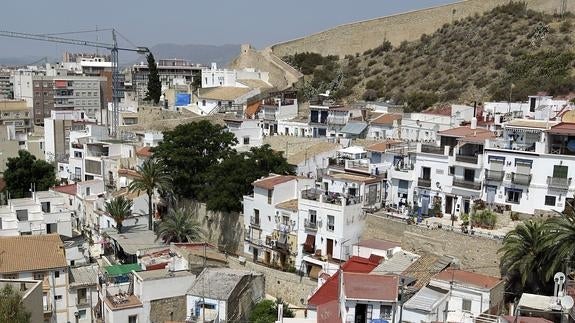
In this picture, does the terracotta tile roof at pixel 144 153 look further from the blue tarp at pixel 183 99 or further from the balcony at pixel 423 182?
the blue tarp at pixel 183 99

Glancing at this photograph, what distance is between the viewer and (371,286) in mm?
18688

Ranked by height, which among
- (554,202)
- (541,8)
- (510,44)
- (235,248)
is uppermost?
(541,8)

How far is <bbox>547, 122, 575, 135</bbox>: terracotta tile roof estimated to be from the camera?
22812mm

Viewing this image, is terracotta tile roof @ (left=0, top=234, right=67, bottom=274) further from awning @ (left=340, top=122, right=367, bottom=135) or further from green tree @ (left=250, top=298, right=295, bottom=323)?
awning @ (left=340, top=122, right=367, bottom=135)

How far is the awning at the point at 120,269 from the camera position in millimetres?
22989

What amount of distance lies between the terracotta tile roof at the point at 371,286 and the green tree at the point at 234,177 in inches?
396

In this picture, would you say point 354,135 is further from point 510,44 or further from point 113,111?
point 113,111

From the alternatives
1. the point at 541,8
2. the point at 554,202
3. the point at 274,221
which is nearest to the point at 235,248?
the point at 274,221

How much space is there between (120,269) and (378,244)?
396 inches

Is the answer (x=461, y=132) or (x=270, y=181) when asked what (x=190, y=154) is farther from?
(x=461, y=132)

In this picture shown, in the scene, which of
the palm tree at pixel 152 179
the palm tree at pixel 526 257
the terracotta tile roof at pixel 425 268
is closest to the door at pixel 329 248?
the terracotta tile roof at pixel 425 268

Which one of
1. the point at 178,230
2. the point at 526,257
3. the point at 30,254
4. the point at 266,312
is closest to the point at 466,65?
the point at 178,230

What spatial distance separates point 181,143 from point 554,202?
17.4 meters

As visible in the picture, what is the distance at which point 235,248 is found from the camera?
1119 inches
